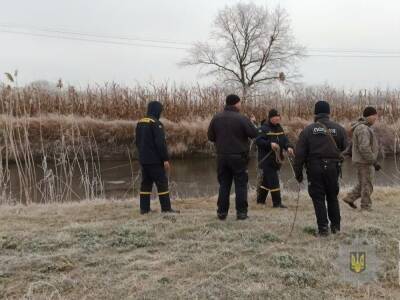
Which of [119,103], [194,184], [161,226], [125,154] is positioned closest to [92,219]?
[161,226]

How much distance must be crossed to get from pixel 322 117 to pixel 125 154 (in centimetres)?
1459

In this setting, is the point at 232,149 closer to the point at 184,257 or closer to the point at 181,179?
the point at 184,257

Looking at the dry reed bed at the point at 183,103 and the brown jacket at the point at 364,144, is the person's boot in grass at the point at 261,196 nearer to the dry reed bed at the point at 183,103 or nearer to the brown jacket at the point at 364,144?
the brown jacket at the point at 364,144

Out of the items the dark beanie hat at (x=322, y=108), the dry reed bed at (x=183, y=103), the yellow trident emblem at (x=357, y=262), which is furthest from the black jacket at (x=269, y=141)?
the dry reed bed at (x=183, y=103)

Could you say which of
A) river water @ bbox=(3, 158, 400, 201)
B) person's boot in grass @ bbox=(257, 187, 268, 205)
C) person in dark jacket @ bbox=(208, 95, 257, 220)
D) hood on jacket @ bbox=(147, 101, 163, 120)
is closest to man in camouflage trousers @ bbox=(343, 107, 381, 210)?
person's boot in grass @ bbox=(257, 187, 268, 205)

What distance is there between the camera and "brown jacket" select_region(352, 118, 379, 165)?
678 cm

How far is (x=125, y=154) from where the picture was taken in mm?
19297

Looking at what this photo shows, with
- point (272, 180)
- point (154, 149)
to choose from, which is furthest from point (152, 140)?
point (272, 180)

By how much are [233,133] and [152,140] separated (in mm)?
1272

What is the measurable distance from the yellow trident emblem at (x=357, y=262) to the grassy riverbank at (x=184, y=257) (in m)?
0.15

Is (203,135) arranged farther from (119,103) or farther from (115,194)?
(115,194)

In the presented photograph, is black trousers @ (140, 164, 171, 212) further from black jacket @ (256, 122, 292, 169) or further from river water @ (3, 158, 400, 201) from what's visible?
river water @ (3, 158, 400, 201)

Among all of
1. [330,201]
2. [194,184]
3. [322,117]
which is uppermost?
[322,117]

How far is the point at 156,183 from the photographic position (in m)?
6.64
